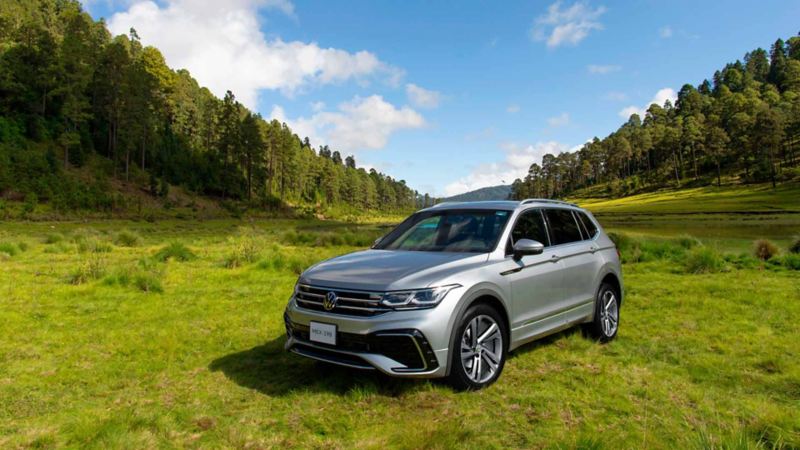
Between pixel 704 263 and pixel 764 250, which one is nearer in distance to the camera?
pixel 704 263

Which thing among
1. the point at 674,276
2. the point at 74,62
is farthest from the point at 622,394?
the point at 74,62

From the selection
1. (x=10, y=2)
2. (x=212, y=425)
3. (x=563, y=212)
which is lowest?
(x=212, y=425)

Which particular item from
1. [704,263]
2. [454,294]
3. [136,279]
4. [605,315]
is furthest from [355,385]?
[704,263]

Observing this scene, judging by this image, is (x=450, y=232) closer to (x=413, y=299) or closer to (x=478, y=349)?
(x=478, y=349)

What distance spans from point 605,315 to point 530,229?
6.43ft

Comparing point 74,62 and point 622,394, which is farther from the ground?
point 74,62

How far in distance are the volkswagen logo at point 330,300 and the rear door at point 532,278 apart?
1791 mm

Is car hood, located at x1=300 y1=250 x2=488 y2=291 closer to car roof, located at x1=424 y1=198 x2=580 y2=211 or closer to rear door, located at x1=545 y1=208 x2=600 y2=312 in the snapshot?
car roof, located at x1=424 y1=198 x2=580 y2=211

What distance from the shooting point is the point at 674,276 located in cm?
1229

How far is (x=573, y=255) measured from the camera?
19.8ft

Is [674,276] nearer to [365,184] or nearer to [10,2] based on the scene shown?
[10,2]

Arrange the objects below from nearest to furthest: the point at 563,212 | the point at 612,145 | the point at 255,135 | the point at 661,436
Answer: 1. the point at 661,436
2. the point at 563,212
3. the point at 255,135
4. the point at 612,145

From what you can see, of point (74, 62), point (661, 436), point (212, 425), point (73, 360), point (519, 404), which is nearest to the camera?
point (661, 436)

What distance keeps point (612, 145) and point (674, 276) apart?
128m
